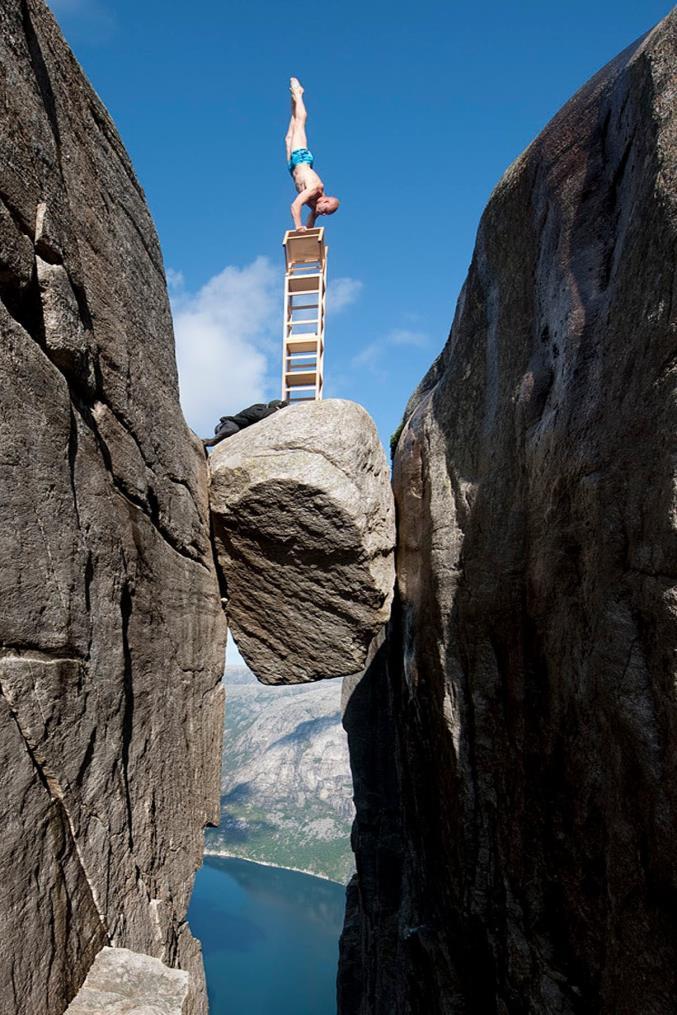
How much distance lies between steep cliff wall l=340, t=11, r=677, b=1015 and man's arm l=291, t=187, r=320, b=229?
3.95 m

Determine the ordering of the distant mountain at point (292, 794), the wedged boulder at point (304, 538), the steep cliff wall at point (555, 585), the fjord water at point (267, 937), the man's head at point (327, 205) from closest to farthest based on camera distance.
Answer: the steep cliff wall at point (555, 585)
the wedged boulder at point (304, 538)
the man's head at point (327, 205)
the fjord water at point (267, 937)
the distant mountain at point (292, 794)

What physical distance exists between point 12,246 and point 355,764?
19.0m

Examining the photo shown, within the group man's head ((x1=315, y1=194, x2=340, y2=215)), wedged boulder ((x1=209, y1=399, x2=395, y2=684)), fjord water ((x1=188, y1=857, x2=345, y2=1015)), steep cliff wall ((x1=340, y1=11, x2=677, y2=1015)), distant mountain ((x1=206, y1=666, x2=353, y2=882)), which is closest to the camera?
steep cliff wall ((x1=340, y1=11, x2=677, y2=1015))

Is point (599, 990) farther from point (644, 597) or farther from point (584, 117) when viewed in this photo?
point (584, 117)

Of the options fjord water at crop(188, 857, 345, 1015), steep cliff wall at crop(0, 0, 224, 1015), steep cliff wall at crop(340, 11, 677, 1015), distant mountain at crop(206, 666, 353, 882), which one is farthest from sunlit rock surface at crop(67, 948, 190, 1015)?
distant mountain at crop(206, 666, 353, 882)

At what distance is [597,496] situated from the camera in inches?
197

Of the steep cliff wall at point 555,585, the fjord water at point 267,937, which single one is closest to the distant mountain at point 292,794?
the fjord water at point 267,937

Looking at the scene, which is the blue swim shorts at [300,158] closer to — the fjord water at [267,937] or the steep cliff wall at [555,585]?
the steep cliff wall at [555,585]

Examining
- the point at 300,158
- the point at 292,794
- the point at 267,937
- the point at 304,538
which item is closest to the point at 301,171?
the point at 300,158

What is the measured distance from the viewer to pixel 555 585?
231 inches

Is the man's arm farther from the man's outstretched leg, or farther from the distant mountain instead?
the distant mountain

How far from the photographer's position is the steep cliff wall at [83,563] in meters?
3.18

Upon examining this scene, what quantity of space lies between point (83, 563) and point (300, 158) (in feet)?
33.4

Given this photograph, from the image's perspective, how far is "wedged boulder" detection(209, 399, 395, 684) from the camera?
662cm
